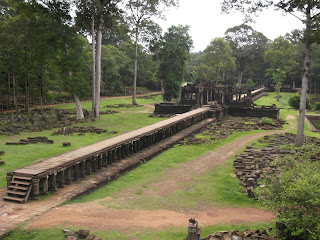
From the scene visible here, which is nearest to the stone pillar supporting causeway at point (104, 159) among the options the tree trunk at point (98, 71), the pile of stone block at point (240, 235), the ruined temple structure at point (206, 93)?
the pile of stone block at point (240, 235)

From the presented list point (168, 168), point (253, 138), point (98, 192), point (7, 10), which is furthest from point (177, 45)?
point (98, 192)

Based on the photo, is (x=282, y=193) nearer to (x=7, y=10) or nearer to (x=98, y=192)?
(x=98, y=192)

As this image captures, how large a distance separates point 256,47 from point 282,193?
6507cm

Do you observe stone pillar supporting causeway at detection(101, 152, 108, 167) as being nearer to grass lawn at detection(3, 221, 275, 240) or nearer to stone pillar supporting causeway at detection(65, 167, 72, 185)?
stone pillar supporting causeway at detection(65, 167, 72, 185)

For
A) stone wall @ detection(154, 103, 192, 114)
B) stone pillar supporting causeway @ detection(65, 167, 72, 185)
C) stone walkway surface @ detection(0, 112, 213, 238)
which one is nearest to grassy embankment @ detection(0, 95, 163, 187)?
stone pillar supporting causeway @ detection(65, 167, 72, 185)

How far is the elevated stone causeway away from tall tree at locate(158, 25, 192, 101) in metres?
26.4

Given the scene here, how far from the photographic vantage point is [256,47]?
2662 inches

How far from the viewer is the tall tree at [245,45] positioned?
2643 inches

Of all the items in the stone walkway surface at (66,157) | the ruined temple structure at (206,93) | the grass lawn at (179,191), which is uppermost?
the ruined temple structure at (206,93)

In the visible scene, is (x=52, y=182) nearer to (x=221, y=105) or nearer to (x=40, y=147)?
(x=40, y=147)

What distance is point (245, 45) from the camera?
2685 inches

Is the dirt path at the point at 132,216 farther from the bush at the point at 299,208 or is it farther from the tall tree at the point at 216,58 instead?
the tall tree at the point at 216,58

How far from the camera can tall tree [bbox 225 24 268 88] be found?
67125mm

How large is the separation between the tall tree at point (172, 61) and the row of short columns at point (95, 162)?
75.7ft
